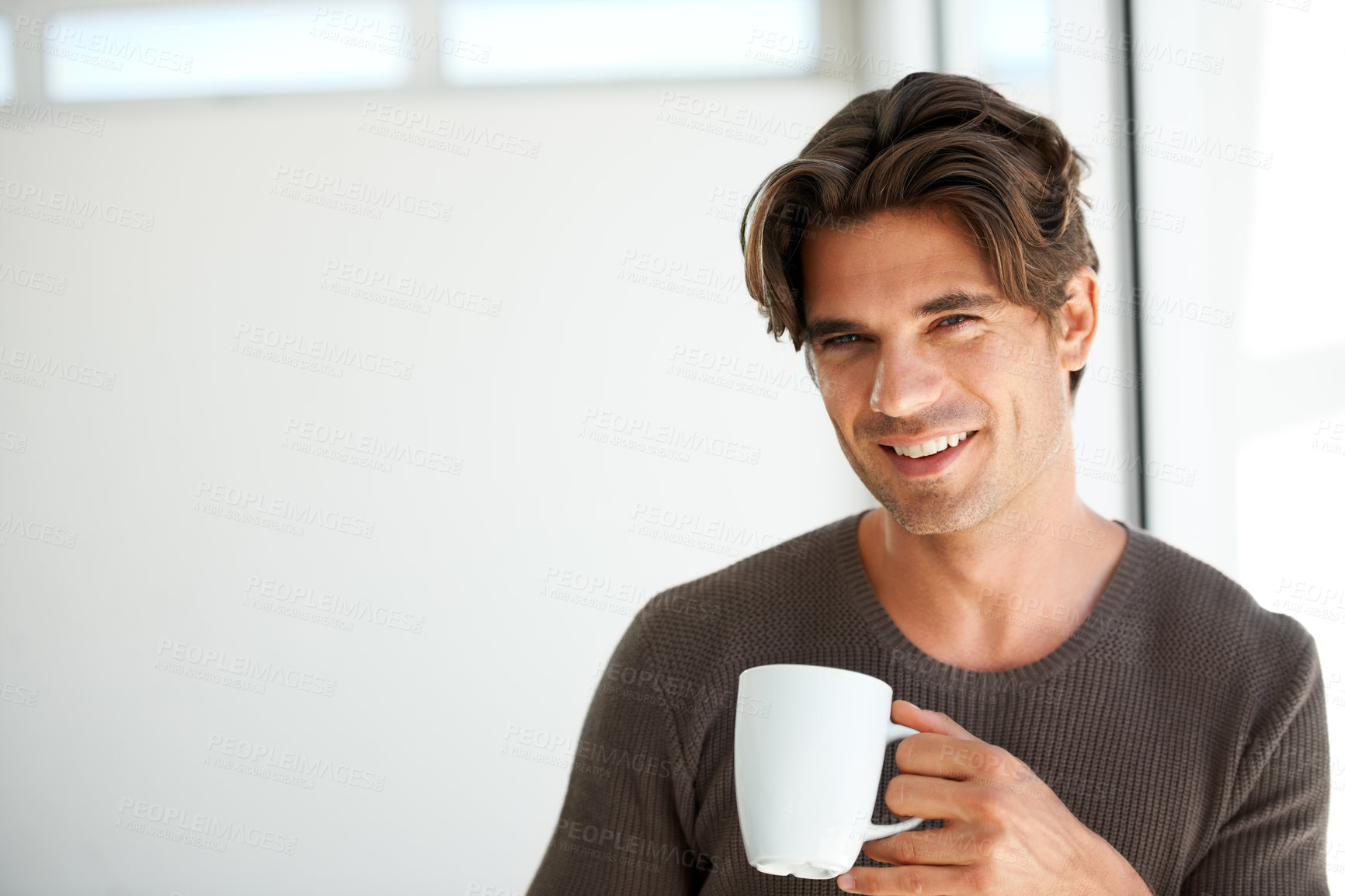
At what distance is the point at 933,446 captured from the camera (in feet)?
3.30

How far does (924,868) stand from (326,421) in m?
2.69

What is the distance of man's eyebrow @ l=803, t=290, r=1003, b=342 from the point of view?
1.00 m

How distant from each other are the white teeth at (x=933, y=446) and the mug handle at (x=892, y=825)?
302mm

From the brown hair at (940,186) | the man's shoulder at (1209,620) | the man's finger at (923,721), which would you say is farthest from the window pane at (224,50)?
the man's finger at (923,721)

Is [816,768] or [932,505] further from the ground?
[932,505]

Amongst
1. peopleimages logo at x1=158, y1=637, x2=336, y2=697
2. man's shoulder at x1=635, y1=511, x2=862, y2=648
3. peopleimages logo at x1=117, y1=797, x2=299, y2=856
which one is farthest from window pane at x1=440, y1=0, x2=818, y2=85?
man's shoulder at x1=635, y1=511, x2=862, y2=648

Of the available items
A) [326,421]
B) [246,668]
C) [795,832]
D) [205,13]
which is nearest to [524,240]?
[326,421]

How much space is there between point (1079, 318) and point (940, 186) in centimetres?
24

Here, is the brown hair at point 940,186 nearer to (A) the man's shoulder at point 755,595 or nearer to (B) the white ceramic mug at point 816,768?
(A) the man's shoulder at point 755,595

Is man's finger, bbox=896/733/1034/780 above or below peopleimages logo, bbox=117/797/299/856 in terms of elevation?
above

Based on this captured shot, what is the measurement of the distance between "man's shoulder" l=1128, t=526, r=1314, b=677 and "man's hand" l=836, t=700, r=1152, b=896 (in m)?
0.34

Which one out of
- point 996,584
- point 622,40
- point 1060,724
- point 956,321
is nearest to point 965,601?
point 996,584

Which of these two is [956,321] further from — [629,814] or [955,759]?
[629,814]

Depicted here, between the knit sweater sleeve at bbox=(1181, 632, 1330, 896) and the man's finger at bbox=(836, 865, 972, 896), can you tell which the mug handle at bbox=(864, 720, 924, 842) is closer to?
the man's finger at bbox=(836, 865, 972, 896)
